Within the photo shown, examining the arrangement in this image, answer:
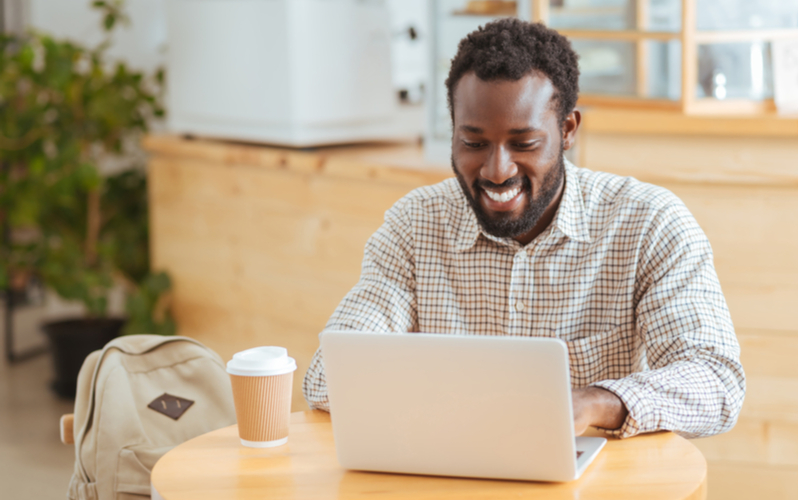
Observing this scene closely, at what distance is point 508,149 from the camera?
4.33ft

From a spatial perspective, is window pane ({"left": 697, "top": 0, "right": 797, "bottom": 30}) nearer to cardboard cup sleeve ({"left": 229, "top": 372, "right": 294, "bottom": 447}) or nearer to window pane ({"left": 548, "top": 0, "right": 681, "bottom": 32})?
window pane ({"left": 548, "top": 0, "right": 681, "bottom": 32})

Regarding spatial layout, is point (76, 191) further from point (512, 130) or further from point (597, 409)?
point (597, 409)

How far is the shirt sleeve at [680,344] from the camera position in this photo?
1142 millimetres

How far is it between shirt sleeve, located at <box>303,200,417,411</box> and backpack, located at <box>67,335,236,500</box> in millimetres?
222

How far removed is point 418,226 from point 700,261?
44 centimetres

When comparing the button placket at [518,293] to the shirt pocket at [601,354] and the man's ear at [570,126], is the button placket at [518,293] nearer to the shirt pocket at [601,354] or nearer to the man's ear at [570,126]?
the shirt pocket at [601,354]

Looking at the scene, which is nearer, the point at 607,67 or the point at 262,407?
the point at 262,407

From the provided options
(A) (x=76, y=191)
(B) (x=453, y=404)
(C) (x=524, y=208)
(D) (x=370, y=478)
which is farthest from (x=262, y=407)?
(A) (x=76, y=191)

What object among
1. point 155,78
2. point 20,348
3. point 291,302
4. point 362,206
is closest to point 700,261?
point 362,206

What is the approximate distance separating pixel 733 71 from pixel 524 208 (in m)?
1.05

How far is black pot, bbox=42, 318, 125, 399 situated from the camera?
3.24 meters

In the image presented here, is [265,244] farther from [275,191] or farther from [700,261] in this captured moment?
[700,261]

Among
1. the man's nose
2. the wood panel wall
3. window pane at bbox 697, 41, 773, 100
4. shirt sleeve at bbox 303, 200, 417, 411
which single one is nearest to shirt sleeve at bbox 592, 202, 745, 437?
the man's nose

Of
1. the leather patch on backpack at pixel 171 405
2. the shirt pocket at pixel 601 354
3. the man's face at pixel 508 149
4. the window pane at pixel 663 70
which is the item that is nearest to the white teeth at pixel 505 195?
the man's face at pixel 508 149
